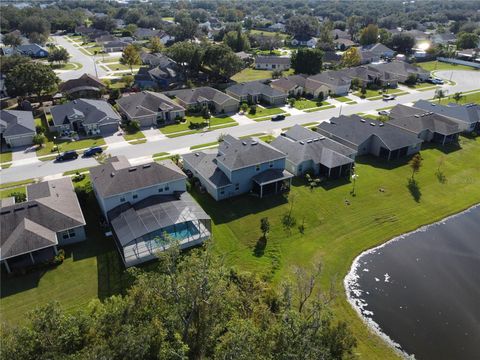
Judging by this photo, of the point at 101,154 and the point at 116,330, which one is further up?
the point at 116,330

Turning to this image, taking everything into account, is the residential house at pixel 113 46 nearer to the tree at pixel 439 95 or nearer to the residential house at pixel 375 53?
the residential house at pixel 375 53

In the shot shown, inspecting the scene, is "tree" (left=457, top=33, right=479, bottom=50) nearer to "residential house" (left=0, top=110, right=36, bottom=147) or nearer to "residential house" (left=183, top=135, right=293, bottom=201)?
Result: "residential house" (left=183, top=135, right=293, bottom=201)

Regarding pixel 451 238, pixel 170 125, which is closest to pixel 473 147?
pixel 451 238

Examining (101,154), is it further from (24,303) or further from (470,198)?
(470,198)

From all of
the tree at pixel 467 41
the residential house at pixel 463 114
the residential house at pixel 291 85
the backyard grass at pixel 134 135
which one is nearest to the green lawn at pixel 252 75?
the residential house at pixel 291 85

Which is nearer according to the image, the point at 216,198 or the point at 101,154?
the point at 216,198

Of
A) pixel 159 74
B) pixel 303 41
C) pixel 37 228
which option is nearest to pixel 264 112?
pixel 159 74
